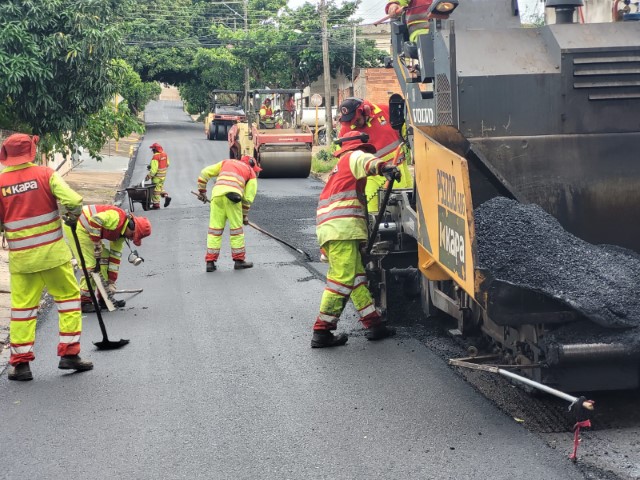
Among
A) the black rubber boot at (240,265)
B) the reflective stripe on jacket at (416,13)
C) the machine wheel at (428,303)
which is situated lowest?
the black rubber boot at (240,265)

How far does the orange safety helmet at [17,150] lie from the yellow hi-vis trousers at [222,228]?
4715mm

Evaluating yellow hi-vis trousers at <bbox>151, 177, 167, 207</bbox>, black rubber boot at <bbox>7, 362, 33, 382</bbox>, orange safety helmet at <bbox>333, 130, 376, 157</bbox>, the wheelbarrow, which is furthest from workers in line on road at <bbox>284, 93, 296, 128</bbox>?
black rubber boot at <bbox>7, 362, 33, 382</bbox>

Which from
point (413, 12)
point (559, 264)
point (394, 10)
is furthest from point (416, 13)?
point (559, 264)

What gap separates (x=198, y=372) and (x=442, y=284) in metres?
1.81

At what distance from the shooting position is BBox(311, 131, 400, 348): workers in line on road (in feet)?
23.6

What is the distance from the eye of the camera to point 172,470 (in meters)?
4.66

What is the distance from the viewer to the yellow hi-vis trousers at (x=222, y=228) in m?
11.4

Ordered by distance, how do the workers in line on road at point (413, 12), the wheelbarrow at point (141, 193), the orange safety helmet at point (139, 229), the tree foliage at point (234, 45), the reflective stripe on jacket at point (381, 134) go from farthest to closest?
1. the tree foliage at point (234, 45)
2. the wheelbarrow at point (141, 193)
3. the orange safety helmet at point (139, 229)
4. the reflective stripe on jacket at point (381, 134)
5. the workers in line on road at point (413, 12)

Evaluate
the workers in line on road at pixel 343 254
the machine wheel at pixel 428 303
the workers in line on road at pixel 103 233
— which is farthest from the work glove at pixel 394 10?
the workers in line on road at pixel 103 233

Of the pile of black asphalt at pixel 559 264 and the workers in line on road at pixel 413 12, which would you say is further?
the workers in line on road at pixel 413 12

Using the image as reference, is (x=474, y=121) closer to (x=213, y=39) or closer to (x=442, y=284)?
(x=442, y=284)

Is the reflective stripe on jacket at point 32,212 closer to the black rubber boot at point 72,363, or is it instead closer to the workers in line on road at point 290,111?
the black rubber boot at point 72,363

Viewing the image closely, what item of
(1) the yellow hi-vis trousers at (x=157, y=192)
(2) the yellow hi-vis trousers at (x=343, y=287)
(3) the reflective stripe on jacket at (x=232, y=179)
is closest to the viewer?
(2) the yellow hi-vis trousers at (x=343, y=287)

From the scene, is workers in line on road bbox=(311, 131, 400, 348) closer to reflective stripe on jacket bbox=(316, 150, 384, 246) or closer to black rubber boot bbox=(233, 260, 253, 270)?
reflective stripe on jacket bbox=(316, 150, 384, 246)
